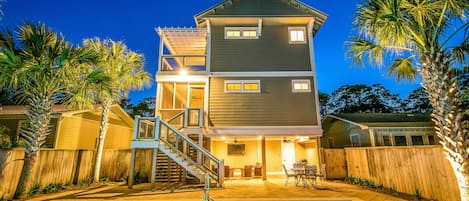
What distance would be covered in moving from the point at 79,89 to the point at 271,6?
9370 mm

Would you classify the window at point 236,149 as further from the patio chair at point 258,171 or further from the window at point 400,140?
the window at point 400,140

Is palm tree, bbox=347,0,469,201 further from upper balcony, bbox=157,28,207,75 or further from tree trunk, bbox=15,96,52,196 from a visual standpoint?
tree trunk, bbox=15,96,52,196

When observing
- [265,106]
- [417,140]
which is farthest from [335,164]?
[417,140]

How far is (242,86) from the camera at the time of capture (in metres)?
10.4

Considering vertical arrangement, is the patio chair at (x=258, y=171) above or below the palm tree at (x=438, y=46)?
below

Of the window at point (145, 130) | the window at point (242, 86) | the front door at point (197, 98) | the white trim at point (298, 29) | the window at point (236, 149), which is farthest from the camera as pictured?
the front door at point (197, 98)

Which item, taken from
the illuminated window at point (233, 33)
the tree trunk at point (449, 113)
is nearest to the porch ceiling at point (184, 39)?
the illuminated window at point (233, 33)

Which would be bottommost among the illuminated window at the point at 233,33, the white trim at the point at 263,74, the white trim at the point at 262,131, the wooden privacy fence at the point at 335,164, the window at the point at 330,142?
the wooden privacy fence at the point at 335,164

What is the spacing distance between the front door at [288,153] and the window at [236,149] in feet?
7.80

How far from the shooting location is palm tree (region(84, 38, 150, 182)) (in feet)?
30.9

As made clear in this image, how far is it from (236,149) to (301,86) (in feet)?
17.0

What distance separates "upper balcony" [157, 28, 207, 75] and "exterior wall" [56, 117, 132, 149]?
562 cm

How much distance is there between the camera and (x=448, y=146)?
4199 millimetres

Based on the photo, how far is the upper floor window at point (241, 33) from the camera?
437 inches
